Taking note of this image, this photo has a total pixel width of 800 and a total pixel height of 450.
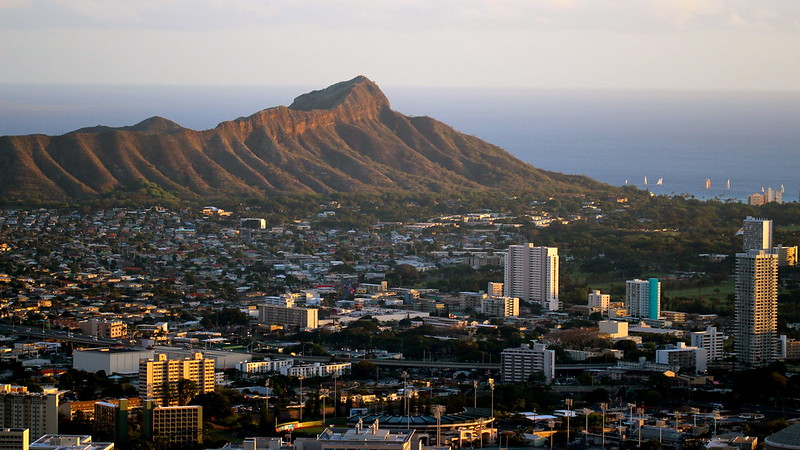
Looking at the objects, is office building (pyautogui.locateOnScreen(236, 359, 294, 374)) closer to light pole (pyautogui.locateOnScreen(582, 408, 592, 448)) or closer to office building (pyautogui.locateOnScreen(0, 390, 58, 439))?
light pole (pyautogui.locateOnScreen(582, 408, 592, 448))

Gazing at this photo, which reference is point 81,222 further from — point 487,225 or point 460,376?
point 460,376

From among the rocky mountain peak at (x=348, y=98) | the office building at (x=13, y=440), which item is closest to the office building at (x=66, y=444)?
the office building at (x=13, y=440)

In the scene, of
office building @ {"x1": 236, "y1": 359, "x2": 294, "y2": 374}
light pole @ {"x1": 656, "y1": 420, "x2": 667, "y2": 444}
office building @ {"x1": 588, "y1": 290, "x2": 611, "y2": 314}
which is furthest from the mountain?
light pole @ {"x1": 656, "y1": 420, "x2": 667, "y2": 444}

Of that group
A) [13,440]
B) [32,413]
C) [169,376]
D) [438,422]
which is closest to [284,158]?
[169,376]

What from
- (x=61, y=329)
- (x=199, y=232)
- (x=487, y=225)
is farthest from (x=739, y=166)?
(x=61, y=329)

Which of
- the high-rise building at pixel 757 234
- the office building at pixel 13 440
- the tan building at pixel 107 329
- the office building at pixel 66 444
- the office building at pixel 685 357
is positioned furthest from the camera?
the high-rise building at pixel 757 234

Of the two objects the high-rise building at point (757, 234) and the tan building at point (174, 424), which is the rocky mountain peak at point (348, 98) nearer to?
the high-rise building at point (757, 234)
